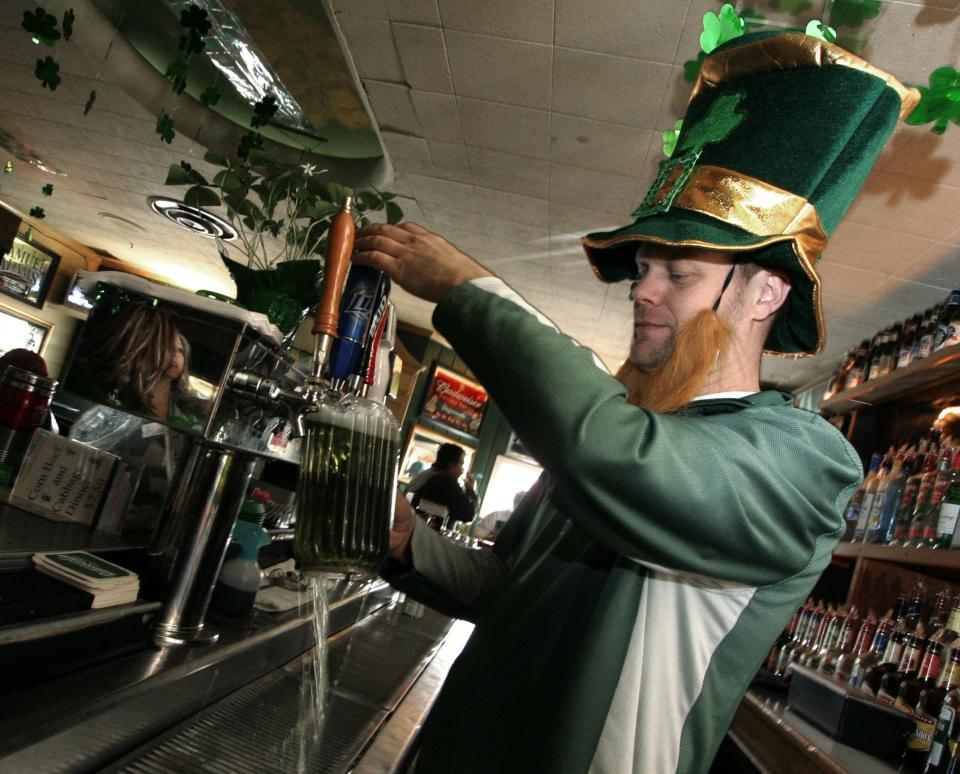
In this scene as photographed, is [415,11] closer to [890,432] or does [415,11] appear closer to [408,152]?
[408,152]

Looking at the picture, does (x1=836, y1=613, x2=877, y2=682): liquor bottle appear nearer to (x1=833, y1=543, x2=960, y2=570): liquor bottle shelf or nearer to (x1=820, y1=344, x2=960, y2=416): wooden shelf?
(x1=833, y1=543, x2=960, y2=570): liquor bottle shelf

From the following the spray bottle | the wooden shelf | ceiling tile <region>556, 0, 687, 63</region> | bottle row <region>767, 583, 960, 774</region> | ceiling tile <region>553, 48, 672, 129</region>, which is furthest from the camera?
ceiling tile <region>553, 48, 672, 129</region>

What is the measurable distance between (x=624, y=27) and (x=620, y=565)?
2.81m

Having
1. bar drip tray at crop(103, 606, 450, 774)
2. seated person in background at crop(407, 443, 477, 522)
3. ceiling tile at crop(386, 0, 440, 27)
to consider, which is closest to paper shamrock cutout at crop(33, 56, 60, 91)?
ceiling tile at crop(386, 0, 440, 27)

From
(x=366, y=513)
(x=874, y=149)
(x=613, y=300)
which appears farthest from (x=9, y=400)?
(x=613, y=300)

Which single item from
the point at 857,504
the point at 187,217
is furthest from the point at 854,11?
the point at 187,217

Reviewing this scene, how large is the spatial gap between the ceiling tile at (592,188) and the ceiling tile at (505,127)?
0.24 m

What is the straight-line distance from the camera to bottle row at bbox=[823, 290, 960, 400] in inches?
105

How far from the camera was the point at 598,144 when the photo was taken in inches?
156

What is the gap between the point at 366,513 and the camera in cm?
81

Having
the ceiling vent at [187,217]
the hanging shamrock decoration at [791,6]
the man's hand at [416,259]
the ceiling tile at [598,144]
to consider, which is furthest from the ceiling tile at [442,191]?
the man's hand at [416,259]

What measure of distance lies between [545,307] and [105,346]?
251 inches

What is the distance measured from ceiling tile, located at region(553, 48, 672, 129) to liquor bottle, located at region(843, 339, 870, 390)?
1572 mm

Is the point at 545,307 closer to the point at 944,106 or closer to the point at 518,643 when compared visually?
the point at 944,106
